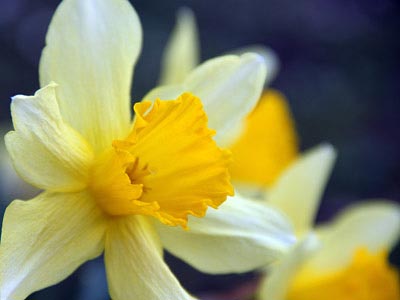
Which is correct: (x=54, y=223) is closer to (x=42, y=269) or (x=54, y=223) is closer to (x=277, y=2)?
(x=42, y=269)

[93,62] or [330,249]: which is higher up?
[93,62]

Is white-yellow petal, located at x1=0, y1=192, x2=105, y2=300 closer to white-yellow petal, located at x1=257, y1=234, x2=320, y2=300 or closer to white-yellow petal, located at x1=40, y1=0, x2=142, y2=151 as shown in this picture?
white-yellow petal, located at x1=40, y1=0, x2=142, y2=151

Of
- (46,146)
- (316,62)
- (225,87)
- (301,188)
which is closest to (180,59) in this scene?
(301,188)

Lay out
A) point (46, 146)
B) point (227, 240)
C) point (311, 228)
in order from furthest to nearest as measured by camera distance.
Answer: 1. point (311, 228)
2. point (227, 240)
3. point (46, 146)

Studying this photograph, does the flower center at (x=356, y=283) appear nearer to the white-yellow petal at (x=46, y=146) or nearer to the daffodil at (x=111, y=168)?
the daffodil at (x=111, y=168)

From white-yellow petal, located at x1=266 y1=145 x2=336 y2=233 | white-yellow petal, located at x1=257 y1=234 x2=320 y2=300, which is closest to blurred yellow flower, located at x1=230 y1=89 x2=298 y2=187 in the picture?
white-yellow petal, located at x1=266 y1=145 x2=336 y2=233

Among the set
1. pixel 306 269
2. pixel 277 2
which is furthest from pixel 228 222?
pixel 277 2

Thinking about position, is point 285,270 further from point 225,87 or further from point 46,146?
→ point 46,146
